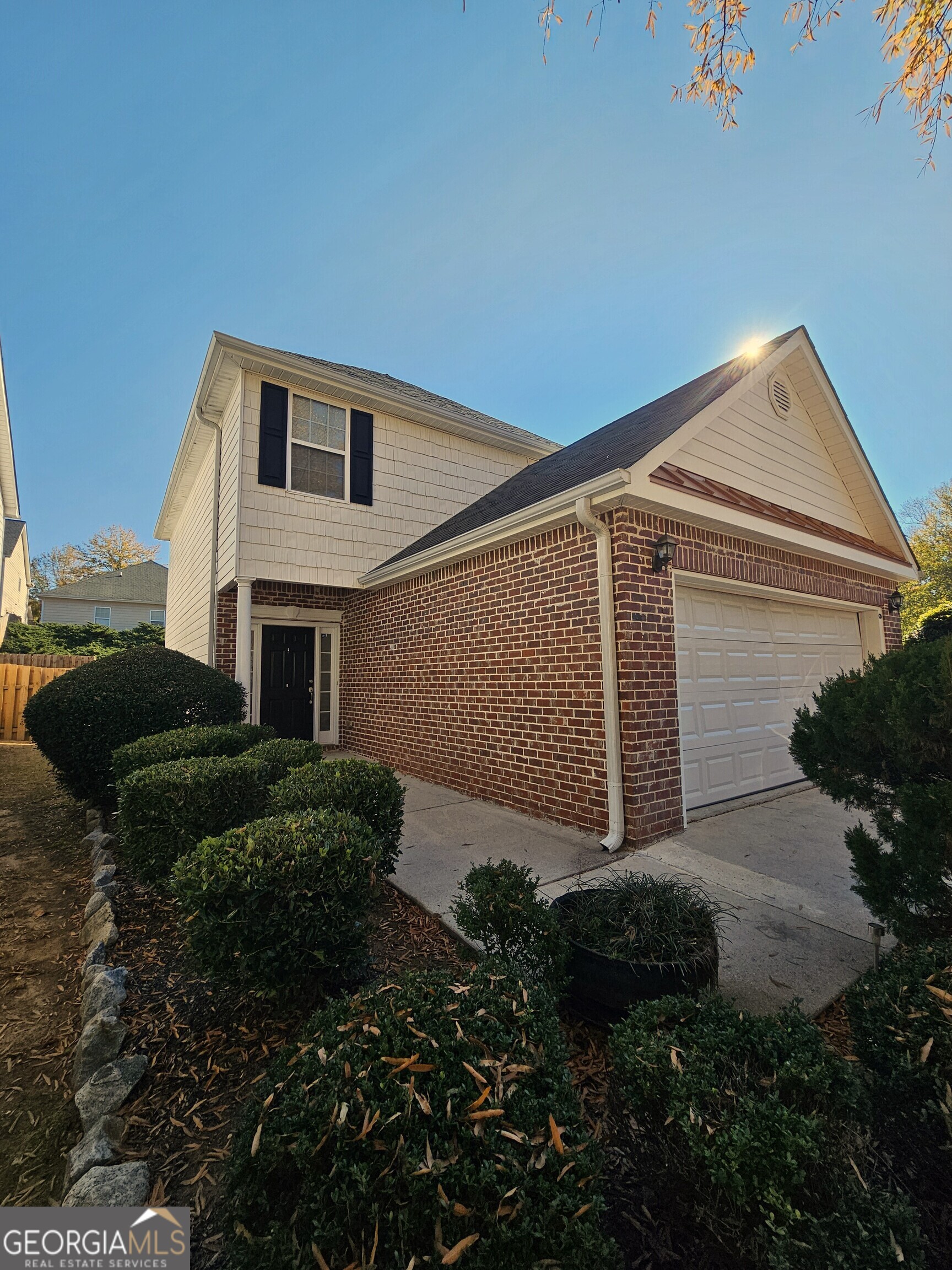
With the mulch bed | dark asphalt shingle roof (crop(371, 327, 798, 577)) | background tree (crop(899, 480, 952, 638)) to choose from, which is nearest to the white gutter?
dark asphalt shingle roof (crop(371, 327, 798, 577))

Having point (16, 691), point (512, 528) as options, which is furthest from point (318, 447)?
point (16, 691)

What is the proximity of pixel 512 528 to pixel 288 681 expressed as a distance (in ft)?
18.7

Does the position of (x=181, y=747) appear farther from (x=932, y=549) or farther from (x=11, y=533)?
(x=932, y=549)

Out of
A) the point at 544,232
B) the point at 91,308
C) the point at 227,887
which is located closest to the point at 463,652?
the point at 227,887

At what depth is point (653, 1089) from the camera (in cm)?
131

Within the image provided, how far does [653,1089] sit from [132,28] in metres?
8.58

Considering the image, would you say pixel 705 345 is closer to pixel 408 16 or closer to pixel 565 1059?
pixel 408 16

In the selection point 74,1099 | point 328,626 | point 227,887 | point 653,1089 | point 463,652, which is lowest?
point 74,1099

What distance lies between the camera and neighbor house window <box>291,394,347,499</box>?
25.0ft

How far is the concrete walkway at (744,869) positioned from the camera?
2.53 metres

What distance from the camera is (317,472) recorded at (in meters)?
7.79

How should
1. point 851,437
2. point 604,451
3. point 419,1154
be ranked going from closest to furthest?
point 419,1154
point 604,451
point 851,437

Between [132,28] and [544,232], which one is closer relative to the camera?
[132,28]

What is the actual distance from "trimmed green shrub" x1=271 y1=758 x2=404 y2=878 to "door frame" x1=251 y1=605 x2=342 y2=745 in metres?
5.95
